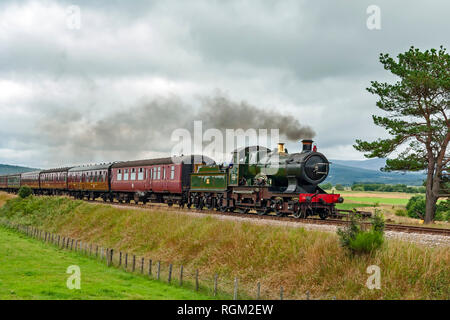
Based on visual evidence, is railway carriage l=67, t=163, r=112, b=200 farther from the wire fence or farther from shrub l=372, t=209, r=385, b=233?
shrub l=372, t=209, r=385, b=233

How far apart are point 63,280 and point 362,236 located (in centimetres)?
1039

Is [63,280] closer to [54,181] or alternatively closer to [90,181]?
[90,181]

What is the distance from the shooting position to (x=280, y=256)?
1427 centimetres

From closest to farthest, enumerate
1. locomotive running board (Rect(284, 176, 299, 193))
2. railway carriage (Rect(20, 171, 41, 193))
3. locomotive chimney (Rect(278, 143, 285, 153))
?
locomotive running board (Rect(284, 176, 299, 193)) → locomotive chimney (Rect(278, 143, 285, 153)) → railway carriage (Rect(20, 171, 41, 193))

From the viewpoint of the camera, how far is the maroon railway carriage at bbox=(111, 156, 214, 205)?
30.1 meters

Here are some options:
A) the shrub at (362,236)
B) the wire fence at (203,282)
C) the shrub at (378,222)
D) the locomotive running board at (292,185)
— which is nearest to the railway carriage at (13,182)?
the wire fence at (203,282)

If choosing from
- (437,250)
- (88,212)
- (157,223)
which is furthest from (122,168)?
(437,250)

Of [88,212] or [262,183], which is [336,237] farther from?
[88,212]

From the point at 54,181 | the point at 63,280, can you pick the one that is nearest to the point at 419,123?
the point at 63,280

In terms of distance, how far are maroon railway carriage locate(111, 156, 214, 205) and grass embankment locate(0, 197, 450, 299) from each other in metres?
5.30

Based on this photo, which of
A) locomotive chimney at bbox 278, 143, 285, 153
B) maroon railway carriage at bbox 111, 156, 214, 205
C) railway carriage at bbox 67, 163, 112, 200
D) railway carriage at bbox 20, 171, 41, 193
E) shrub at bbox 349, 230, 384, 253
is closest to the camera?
shrub at bbox 349, 230, 384, 253

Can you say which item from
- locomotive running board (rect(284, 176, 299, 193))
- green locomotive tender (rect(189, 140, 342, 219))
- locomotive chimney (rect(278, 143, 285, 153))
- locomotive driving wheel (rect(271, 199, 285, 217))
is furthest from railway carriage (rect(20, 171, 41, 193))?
locomotive running board (rect(284, 176, 299, 193))

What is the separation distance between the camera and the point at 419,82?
981 inches

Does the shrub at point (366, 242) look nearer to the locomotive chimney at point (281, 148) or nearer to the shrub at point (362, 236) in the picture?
the shrub at point (362, 236)
